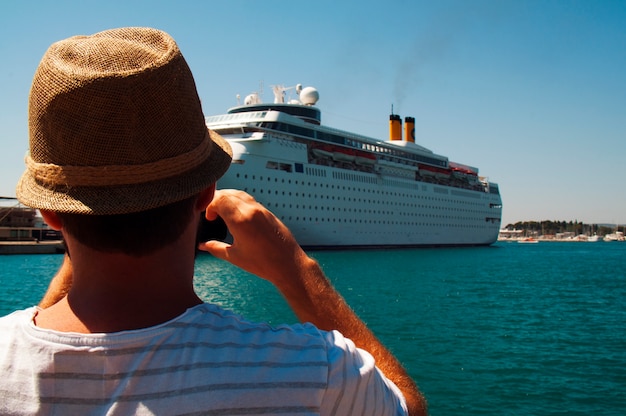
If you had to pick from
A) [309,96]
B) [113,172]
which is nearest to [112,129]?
[113,172]

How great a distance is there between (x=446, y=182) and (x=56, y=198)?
4529cm

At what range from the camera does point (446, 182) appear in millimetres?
44812

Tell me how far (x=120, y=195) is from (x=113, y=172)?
0.03 meters

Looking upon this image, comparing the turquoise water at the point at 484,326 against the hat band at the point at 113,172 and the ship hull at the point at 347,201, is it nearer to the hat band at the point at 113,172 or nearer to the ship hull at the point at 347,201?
the hat band at the point at 113,172

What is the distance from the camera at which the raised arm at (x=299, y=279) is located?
3.01ft

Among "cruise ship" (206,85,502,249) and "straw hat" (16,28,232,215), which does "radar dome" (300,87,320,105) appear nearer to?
"cruise ship" (206,85,502,249)

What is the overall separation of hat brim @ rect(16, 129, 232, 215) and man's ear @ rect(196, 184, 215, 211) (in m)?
0.04

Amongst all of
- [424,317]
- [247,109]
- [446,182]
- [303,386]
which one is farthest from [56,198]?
[446,182]

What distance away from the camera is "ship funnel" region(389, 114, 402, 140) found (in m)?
45.2

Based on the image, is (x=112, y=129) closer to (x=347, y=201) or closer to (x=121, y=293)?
(x=121, y=293)

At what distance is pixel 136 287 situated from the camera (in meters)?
0.83

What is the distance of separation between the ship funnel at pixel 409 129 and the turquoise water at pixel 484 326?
24584mm

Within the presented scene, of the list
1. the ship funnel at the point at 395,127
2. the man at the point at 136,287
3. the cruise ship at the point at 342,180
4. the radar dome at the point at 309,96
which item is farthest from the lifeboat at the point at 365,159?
the man at the point at 136,287

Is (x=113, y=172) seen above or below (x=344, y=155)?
below
